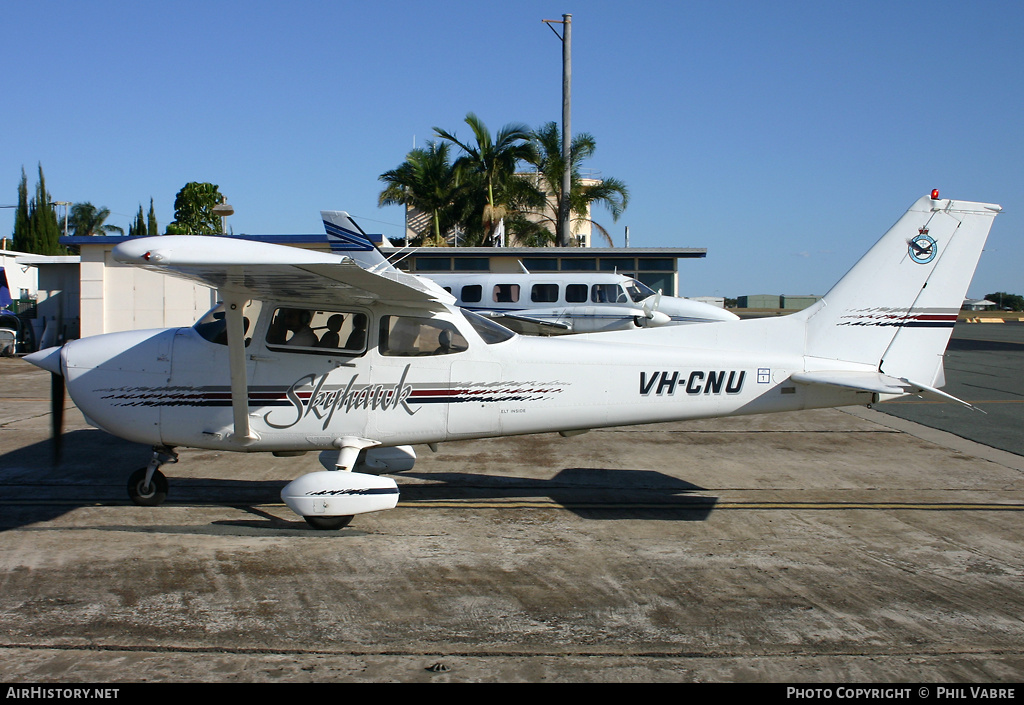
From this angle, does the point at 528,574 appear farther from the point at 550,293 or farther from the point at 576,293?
the point at 550,293

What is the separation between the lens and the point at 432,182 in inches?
1444

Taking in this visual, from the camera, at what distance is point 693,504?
7.18 metres

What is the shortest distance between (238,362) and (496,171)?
3126cm

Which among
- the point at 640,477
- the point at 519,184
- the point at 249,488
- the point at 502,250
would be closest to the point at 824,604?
the point at 640,477

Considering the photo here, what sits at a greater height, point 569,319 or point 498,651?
point 569,319

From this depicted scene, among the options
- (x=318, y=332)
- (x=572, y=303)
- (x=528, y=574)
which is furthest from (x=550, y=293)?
(x=528, y=574)

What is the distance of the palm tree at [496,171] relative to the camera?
35500 mm

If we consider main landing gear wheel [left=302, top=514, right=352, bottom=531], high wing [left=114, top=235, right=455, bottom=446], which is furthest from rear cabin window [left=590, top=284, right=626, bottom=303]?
main landing gear wheel [left=302, top=514, right=352, bottom=531]

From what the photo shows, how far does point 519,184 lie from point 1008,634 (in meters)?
32.8

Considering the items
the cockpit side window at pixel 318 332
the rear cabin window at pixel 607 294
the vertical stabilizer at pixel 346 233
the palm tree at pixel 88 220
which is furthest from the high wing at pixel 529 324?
the palm tree at pixel 88 220

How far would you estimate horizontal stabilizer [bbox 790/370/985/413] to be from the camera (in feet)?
19.8

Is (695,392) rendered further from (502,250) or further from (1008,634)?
(502,250)

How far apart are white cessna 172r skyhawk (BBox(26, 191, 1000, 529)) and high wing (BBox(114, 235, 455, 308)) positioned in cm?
18

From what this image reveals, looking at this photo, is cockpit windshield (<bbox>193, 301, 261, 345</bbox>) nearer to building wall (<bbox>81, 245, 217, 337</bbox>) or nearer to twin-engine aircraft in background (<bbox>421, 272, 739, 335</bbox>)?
twin-engine aircraft in background (<bbox>421, 272, 739, 335</bbox>)
